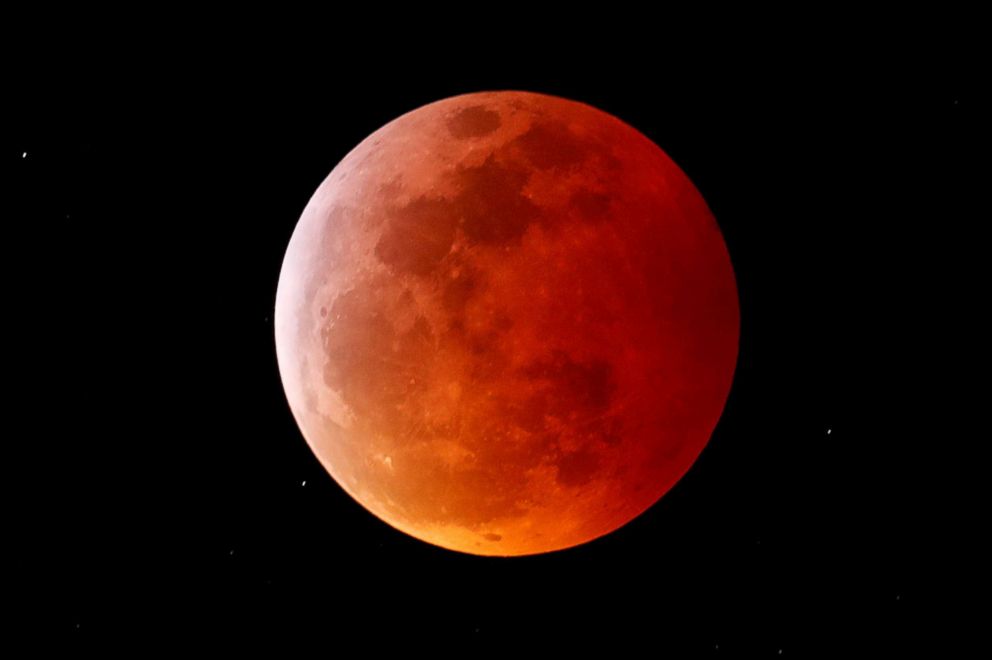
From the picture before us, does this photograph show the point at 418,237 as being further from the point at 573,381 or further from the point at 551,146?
the point at 573,381

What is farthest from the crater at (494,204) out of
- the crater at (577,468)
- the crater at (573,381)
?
the crater at (577,468)

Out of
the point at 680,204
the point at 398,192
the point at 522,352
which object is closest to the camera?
the point at 522,352

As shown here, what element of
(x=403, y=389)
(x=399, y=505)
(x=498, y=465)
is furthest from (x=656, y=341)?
(x=399, y=505)

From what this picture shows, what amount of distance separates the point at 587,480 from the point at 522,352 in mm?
856

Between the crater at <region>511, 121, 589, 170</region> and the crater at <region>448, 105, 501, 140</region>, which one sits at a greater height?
the crater at <region>448, 105, 501, 140</region>

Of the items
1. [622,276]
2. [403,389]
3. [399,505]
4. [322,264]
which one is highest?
[322,264]

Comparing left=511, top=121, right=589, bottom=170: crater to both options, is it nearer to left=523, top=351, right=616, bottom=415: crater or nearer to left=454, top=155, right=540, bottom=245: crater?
left=454, top=155, right=540, bottom=245: crater

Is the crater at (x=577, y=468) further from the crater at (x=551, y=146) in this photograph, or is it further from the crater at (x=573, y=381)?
the crater at (x=551, y=146)

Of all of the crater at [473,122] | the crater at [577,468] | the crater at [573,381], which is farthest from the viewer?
the crater at [473,122]

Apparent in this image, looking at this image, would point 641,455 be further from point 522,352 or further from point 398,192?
point 398,192

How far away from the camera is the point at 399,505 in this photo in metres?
4.70

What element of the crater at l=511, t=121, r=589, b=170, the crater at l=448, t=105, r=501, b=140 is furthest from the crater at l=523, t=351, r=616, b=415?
the crater at l=448, t=105, r=501, b=140

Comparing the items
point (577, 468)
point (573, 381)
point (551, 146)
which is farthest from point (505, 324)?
point (551, 146)

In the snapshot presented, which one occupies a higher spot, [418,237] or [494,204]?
[494,204]
